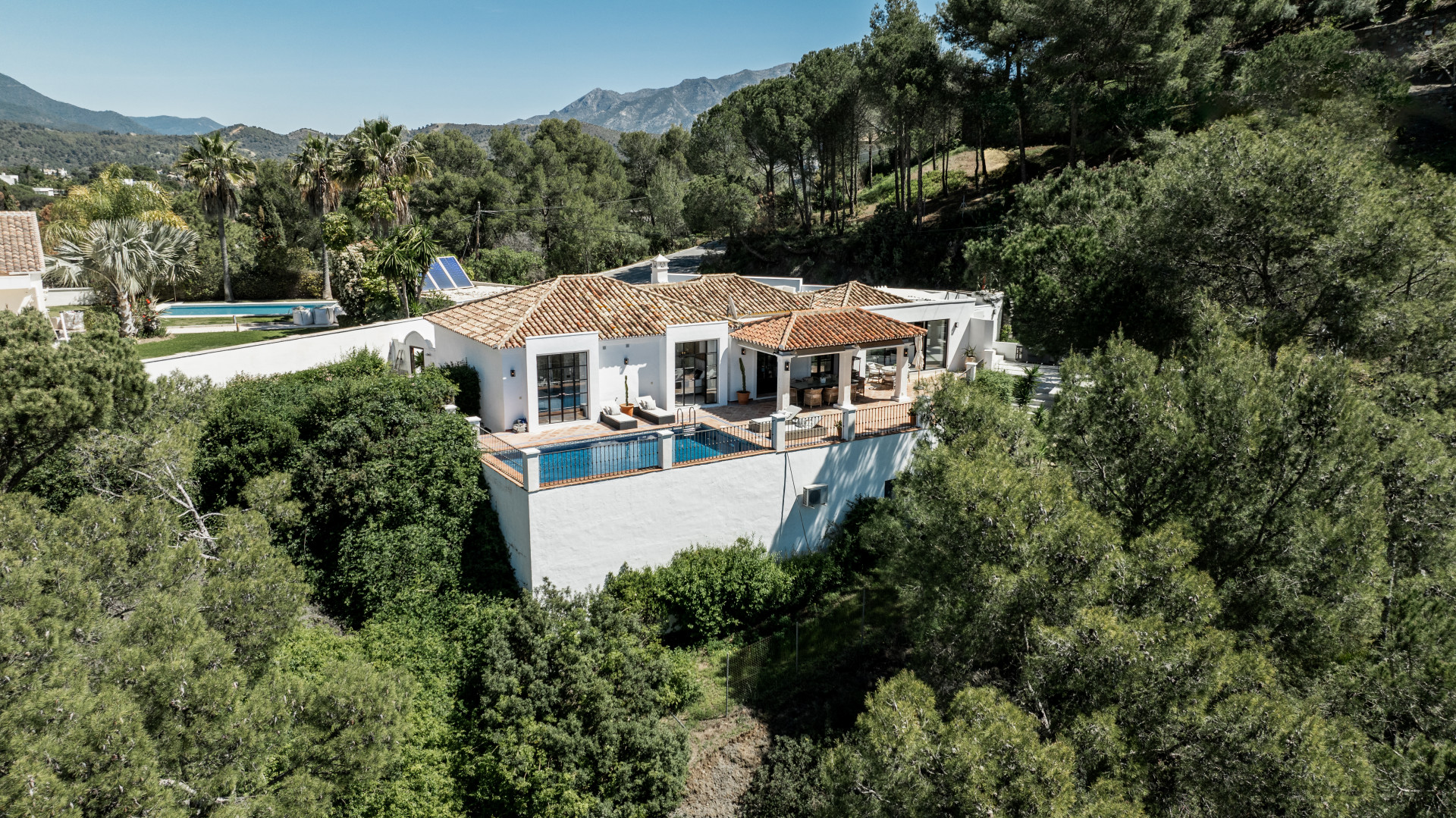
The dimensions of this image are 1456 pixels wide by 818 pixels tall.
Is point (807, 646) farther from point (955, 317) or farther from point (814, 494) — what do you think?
point (955, 317)

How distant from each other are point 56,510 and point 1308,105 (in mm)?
43668

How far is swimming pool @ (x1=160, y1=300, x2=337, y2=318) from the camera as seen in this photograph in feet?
140

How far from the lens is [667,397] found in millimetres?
22484

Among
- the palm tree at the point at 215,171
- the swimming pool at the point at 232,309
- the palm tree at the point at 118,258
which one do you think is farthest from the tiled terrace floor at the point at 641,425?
the palm tree at the point at 215,171

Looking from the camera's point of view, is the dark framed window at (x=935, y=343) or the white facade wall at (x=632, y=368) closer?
the white facade wall at (x=632, y=368)

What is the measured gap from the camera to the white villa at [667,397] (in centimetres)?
1680

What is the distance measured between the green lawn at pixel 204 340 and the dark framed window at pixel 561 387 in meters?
12.4

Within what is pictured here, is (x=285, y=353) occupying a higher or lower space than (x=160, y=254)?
lower

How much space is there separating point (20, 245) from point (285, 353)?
27.2 feet

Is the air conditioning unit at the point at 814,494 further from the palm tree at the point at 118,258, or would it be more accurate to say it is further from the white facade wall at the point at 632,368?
the palm tree at the point at 118,258

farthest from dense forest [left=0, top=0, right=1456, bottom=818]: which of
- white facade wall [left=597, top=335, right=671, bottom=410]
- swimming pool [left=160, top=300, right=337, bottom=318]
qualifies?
swimming pool [left=160, top=300, right=337, bottom=318]

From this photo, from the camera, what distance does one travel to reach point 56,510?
15289 millimetres

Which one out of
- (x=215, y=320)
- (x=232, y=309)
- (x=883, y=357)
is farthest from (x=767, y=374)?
(x=232, y=309)

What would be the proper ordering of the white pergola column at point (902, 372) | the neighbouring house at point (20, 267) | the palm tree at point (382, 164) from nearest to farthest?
the neighbouring house at point (20, 267)
the white pergola column at point (902, 372)
the palm tree at point (382, 164)
